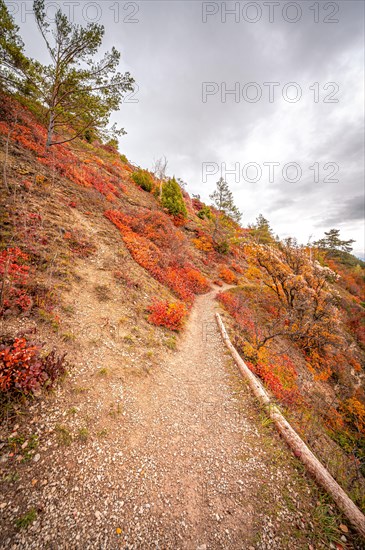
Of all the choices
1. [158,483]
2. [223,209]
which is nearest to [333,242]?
[223,209]

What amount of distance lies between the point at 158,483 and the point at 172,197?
25.7 m

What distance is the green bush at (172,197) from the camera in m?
24.5

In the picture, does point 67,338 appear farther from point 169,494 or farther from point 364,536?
point 364,536

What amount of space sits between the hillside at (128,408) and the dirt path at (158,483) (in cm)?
2

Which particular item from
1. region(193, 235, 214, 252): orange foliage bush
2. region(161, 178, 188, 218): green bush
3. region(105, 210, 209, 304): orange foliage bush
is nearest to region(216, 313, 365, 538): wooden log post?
region(105, 210, 209, 304): orange foliage bush

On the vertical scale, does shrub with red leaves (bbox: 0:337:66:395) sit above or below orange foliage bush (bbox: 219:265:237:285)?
below

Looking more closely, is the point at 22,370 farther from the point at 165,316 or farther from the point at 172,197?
the point at 172,197

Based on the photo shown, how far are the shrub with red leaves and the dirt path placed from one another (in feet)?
1.77

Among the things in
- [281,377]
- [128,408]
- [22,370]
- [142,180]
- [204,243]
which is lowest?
[281,377]

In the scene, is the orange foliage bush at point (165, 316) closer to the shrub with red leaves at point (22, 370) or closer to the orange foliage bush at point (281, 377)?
the orange foliage bush at point (281, 377)

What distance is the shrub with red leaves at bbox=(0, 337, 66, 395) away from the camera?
143 inches

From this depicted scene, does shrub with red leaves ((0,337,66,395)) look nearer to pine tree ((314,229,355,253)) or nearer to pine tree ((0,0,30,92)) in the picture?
pine tree ((0,0,30,92))

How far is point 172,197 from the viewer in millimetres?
24984

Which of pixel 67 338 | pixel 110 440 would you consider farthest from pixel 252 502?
pixel 67 338
